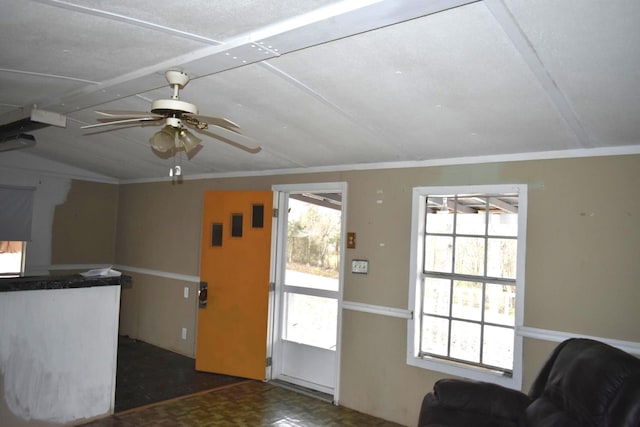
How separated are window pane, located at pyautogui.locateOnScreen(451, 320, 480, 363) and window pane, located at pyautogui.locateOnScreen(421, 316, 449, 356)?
0.07 metres

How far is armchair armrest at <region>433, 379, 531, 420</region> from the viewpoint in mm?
2719

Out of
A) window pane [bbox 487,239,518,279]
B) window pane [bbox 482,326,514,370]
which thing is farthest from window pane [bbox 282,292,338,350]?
→ window pane [bbox 487,239,518,279]

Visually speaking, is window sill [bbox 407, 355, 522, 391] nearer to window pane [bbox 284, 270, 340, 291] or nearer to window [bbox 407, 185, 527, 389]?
window [bbox 407, 185, 527, 389]

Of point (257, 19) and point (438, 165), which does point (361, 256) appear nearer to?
point (438, 165)

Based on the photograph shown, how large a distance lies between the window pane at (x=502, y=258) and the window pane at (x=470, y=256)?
0.07 m

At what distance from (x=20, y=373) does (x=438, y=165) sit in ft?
11.7

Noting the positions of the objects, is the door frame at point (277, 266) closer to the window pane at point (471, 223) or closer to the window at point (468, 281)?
the window at point (468, 281)

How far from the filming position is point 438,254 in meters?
4.00

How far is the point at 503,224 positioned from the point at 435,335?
1093 mm

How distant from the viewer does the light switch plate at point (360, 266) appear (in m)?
4.28

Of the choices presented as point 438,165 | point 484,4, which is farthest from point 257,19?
point 438,165

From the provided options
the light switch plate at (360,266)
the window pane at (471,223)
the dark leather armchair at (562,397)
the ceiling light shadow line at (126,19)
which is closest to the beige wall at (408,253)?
the light switch plate at (360,266)

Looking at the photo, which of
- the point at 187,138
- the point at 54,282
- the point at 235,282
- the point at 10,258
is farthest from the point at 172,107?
the point at 10,258

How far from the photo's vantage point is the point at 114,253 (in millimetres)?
7293
